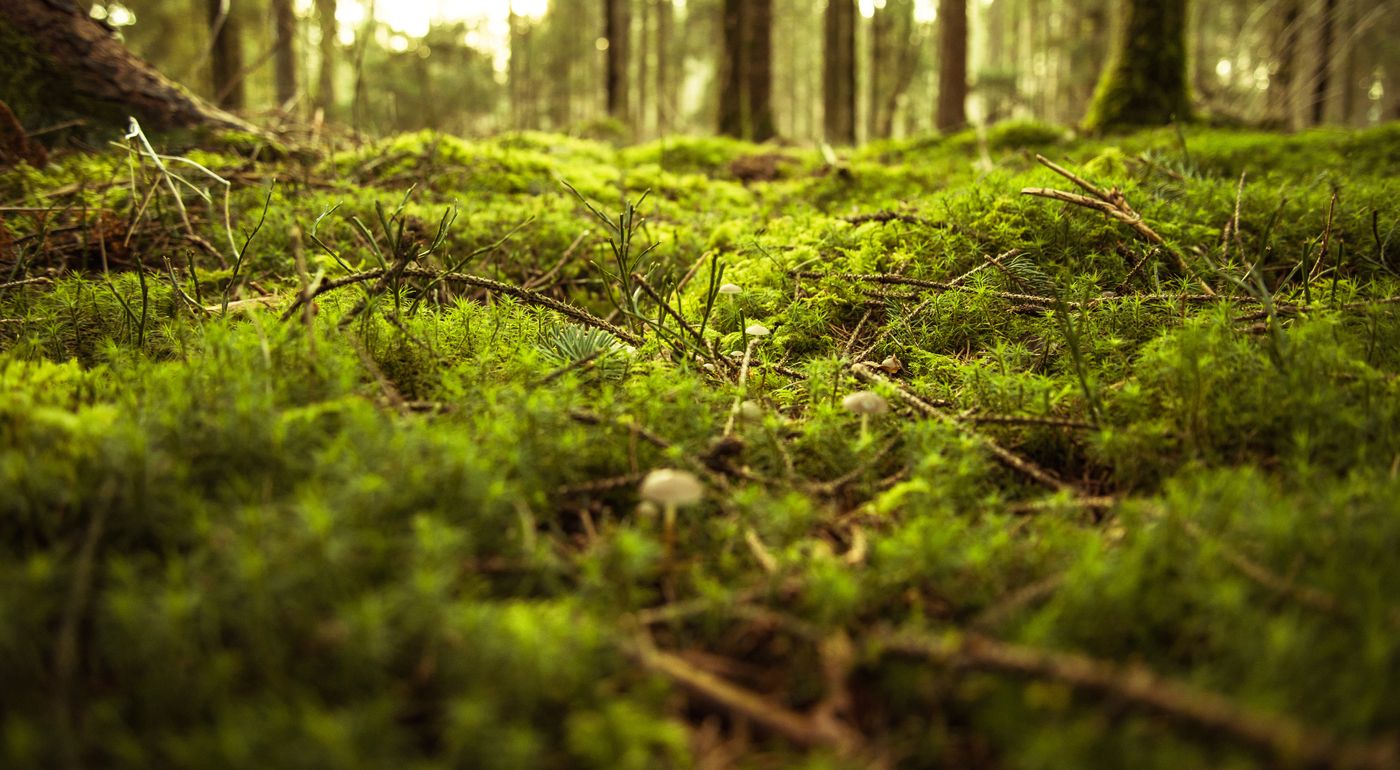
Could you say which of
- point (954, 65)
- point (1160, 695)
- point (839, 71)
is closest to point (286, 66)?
point (839, 71)

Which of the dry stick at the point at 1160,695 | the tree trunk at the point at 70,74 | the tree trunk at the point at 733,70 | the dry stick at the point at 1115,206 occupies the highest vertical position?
the tree trunk at the point at 733,70

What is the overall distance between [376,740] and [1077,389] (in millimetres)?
2236

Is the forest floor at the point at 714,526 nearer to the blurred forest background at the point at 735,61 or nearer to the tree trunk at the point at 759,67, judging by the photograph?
the blurred forest background at the point at 735,61

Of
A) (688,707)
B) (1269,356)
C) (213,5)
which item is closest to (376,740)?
(688,707)

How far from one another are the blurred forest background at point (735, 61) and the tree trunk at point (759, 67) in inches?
1.1

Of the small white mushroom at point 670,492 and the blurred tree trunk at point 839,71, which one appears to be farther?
the blurred tree trunk at point 839,71

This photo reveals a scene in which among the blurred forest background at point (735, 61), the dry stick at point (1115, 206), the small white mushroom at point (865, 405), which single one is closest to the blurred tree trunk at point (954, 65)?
the blurred forest background at point (735, 61)

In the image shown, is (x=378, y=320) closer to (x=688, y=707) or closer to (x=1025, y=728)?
(x=688, y=707)

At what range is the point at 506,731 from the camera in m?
1.11

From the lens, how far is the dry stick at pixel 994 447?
6.63ft

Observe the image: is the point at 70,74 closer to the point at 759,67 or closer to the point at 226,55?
the point at 226,55

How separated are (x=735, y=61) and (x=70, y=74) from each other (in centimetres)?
800

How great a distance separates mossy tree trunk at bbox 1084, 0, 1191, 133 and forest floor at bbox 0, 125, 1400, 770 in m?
4.78

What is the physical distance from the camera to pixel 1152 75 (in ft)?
24.0
